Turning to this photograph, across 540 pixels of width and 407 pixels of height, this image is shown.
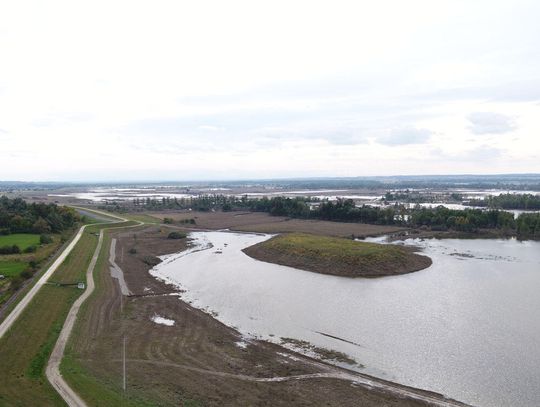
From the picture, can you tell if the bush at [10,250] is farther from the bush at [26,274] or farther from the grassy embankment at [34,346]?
the grassy embankment at [34,346]

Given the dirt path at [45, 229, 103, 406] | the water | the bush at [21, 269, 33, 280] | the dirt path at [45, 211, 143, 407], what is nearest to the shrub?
the bush at [21, 269, 33, 280]

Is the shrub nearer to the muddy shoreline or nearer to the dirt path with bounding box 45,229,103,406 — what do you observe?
the dirt path with bounding box 45,229,103,406

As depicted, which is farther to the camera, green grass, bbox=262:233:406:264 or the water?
green grass, bbox=262:233:406:264

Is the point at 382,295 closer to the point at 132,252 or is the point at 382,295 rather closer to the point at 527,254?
the point at 527,254

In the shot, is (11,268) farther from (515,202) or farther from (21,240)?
(515,202)

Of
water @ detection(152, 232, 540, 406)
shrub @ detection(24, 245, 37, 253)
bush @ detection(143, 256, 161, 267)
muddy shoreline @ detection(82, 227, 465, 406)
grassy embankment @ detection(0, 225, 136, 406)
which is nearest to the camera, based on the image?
grassy embankment @ detection(0, 225, 136, 406)

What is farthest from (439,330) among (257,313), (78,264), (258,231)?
(258,231)

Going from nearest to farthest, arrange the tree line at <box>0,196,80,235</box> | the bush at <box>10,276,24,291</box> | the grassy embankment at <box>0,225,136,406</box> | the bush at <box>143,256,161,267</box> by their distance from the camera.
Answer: the grassy embankment at <box>0,225,136,406</box>, the bush at <box>10,276,24,291</box>, the bush at <box>143,256,161,267</box>, the tree line at <box>0,196,80,235</box>
